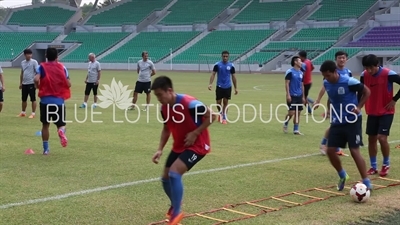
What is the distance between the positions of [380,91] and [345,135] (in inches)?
51.9

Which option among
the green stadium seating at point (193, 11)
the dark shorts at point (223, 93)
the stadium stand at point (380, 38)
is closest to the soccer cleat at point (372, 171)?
the dark shorts at point (223, 93)

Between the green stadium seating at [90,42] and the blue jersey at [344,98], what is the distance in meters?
51.2

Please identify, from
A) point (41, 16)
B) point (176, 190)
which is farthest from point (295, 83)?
point (41, 16)

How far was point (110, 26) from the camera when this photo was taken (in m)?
65.8

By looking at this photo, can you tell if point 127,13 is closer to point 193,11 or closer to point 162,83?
point 193,11

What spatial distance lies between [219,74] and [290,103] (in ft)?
11.5

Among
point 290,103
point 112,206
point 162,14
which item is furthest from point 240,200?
point 162,14

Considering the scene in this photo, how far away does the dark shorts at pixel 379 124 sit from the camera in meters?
8.60

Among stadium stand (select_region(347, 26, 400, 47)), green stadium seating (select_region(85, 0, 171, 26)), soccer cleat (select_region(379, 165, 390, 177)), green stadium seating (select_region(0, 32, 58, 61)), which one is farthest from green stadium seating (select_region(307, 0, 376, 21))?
soccer cleat (select_region(379, 165, 390, 177))

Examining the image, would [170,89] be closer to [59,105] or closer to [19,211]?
[19,211]

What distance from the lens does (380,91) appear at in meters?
8.56

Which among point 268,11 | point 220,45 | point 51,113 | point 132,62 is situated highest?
point 268,11

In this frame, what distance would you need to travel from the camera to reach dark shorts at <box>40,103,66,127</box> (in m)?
10.2

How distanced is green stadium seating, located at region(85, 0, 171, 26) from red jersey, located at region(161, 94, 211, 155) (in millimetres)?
59249
